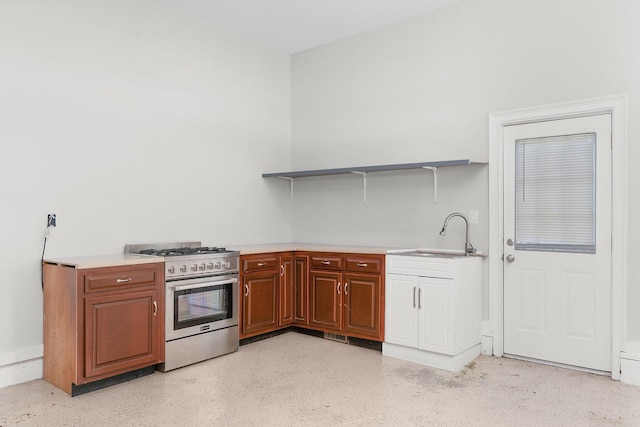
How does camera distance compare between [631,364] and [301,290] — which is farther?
[301,290]

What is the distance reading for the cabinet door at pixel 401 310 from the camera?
3.91 metres

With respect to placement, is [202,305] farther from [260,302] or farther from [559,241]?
[559,241]

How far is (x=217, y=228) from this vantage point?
479cm

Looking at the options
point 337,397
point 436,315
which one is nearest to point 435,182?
point 436,315

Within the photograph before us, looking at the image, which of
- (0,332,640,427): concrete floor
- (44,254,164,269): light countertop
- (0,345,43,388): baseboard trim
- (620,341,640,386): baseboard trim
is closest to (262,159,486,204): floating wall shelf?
(0,332,640,427): concrete floor

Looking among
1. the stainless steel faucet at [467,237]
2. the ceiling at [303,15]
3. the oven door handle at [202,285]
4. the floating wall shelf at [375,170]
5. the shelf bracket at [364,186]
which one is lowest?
the oven door handle at [202,285]

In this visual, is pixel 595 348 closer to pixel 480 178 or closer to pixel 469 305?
pixel 469 305

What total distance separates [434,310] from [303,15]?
308 cm

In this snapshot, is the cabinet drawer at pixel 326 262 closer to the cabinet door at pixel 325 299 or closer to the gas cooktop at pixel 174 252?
the cabinet door at pixel 325 299

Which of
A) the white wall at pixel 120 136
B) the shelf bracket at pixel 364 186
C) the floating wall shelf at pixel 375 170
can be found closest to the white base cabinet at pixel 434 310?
the floating wall shelf at pixel 375 170

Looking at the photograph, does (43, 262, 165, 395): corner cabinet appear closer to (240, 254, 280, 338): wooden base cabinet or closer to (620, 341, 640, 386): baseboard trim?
(240, 254, 280, 338): wooden base cabinet

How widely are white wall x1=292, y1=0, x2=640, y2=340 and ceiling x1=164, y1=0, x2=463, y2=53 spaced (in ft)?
0.54

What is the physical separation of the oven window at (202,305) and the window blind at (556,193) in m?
2.62

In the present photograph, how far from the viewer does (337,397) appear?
3.11 m
